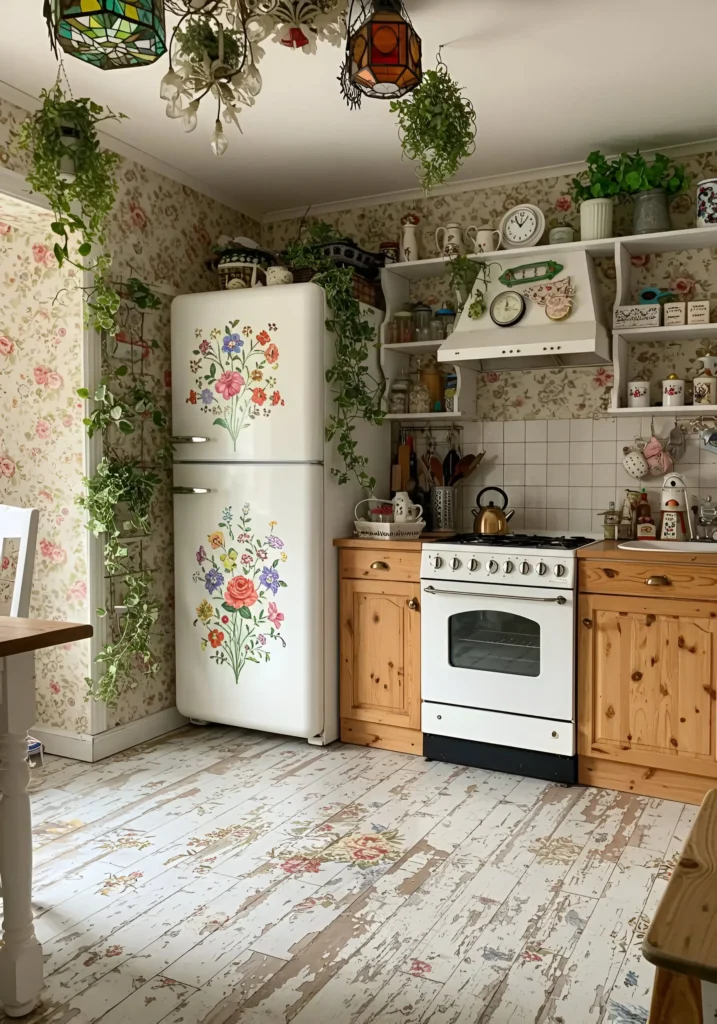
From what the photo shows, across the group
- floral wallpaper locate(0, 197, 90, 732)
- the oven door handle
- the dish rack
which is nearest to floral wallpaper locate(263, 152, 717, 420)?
the dish rack

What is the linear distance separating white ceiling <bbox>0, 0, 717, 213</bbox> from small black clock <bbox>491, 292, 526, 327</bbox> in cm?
61

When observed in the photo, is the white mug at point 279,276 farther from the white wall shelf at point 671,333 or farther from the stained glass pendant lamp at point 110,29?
the stained glass pendant lamp at point 110,29

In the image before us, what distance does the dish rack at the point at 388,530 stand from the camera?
3518mm

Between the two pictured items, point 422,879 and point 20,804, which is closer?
point 20,804

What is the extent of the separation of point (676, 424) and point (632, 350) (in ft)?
1.24

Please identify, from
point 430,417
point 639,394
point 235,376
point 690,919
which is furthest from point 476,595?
point 690,919

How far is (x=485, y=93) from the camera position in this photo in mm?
2992

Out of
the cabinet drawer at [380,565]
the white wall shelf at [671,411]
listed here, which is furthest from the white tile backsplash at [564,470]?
the cabinet drawer at [380,565]

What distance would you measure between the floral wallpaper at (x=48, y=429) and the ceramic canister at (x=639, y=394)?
2234 mm

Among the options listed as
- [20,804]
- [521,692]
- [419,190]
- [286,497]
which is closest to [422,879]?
[521,692]

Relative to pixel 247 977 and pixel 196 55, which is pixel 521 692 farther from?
pixel 196 55

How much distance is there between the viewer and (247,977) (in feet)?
6.27

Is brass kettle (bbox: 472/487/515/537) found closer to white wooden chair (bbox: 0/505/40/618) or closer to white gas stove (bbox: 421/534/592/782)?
white gas stove (bbox: 421/534/592/782)

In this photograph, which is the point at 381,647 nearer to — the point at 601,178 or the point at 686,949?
the point at 601,178
